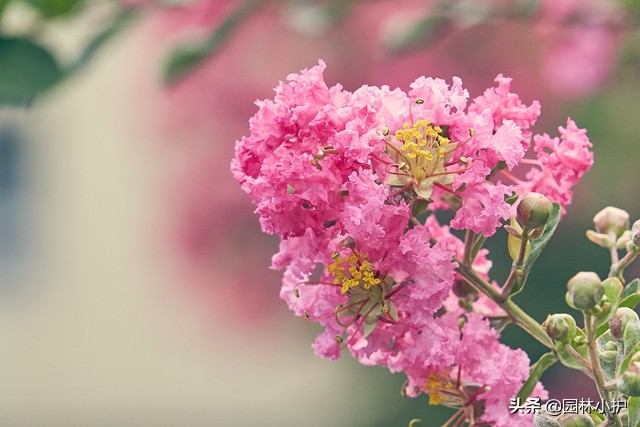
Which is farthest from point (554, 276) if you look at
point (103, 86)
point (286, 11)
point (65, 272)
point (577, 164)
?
point (65, 272)

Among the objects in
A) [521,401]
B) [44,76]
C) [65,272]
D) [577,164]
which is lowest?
[521,401]

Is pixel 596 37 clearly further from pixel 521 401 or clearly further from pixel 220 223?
pixel 521 401

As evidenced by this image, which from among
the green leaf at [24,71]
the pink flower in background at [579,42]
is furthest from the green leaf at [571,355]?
the pink flower in background at [579,42]

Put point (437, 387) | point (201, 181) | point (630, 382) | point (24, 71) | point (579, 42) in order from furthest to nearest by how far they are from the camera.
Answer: point (201, 181), point (579, 42), point (24, 71), point (437, 387), point (630, 382)

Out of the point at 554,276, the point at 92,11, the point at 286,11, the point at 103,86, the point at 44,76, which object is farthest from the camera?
the point at 103,86

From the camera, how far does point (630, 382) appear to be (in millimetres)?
473

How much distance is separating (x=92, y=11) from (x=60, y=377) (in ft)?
10.1

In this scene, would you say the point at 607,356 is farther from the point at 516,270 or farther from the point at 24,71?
the point at 24,71

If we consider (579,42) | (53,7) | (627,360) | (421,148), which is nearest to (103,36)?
(53,7)

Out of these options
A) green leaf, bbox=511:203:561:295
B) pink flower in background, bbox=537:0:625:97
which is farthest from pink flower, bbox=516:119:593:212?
pink flower in background, bbox=537:0:625:97

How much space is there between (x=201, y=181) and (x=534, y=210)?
1.39 meters

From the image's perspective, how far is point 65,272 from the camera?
3.81m

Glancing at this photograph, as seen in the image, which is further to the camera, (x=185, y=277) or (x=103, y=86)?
(x=103, y=86)

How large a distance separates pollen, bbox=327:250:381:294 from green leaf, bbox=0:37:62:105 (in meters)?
0.40
